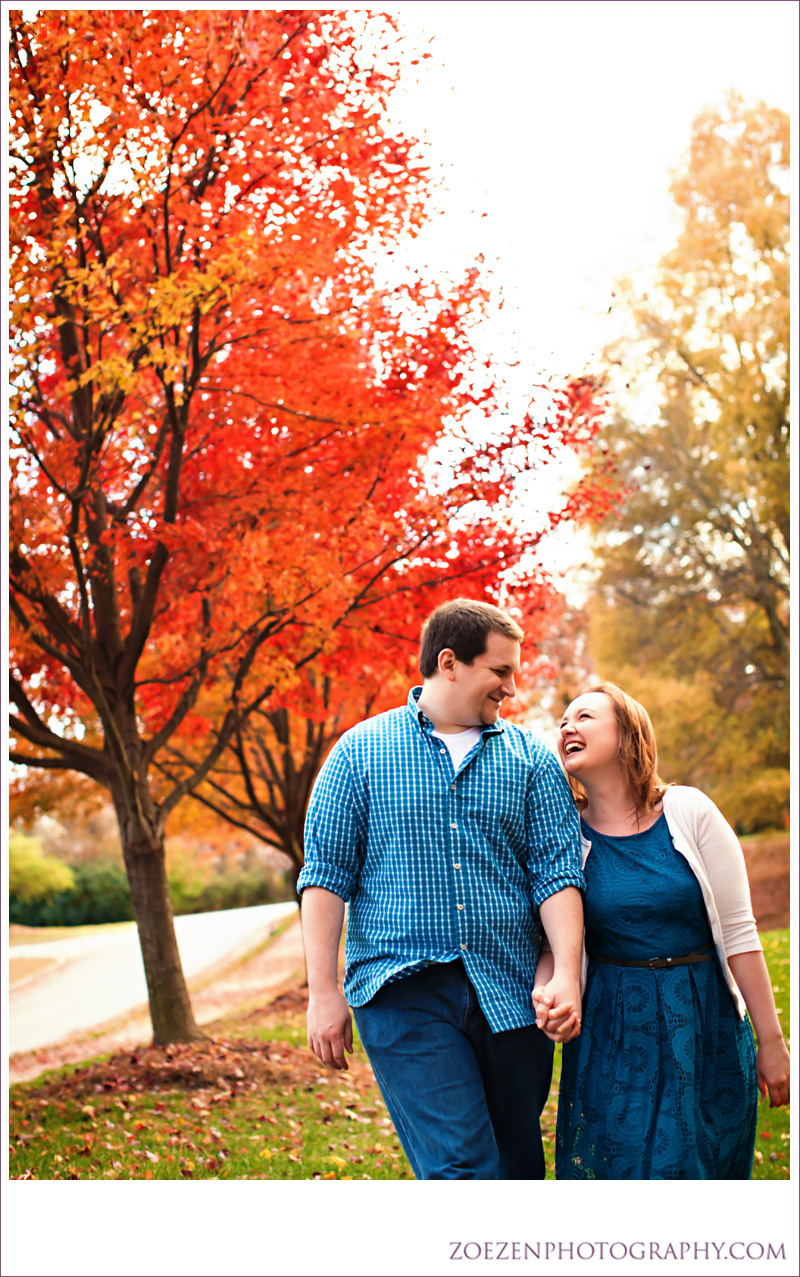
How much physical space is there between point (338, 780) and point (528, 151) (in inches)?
278

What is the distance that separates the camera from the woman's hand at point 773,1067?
239 centimetres

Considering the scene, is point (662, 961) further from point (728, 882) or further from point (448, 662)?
point (448, 662)

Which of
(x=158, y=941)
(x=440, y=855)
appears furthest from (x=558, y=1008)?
(x=158, y=941)

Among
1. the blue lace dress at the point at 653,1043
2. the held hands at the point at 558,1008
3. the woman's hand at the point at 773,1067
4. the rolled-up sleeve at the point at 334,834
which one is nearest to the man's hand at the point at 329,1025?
the rolled-up sleeve at the point at 334,834

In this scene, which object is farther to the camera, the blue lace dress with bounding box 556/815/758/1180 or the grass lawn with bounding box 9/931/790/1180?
the grass lawn with bounding box 9/931/790/1180

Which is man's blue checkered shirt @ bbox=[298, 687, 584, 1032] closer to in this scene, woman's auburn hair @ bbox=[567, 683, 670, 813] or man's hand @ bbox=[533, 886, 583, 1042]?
man's hand @ bbox=[533, 886, 583, 1042]

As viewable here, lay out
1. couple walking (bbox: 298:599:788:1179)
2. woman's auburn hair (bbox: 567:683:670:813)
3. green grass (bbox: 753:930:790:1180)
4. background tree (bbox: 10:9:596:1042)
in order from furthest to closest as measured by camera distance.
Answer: background tree (bbox: 10:9:596:1042) < green grass (bbox: 753:930:790:1180) < woman's auburn hair (bbox: 567:683:670:813) < couple walking (bbox: 298:599:788:1179)

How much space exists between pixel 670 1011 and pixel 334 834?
85 cm

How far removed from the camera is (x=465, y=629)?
2434 mm

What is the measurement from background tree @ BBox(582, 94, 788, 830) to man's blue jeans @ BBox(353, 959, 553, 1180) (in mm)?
12041

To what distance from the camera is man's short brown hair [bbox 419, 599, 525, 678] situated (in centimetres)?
242

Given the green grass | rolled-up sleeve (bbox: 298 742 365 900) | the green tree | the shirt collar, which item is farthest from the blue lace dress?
the green tree

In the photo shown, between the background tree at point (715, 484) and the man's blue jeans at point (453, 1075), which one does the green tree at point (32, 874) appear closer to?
the background tree at point (715, 484)

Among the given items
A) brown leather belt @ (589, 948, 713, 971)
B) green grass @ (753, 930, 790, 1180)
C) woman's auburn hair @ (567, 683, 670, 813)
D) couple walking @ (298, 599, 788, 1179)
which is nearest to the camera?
couple walking @ (298, 599, 788, 1179)
